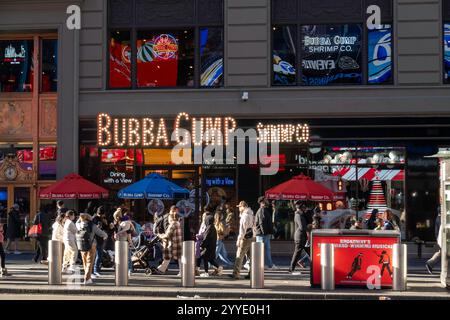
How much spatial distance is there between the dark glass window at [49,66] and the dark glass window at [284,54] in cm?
729

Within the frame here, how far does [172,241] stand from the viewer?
17.6 m

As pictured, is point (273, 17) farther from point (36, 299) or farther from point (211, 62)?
point (36, 299)

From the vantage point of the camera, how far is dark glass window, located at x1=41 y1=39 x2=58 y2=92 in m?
25.1

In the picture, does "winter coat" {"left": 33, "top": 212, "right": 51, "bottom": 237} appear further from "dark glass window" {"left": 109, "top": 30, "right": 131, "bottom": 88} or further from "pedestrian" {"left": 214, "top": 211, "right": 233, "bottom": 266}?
"dark glass window" {"left": 109, "top": 30, "right": 131, "bottom": 88}

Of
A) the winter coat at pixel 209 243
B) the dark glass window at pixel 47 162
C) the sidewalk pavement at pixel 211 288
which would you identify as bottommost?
the sidewalk pavement at pixel 211 288

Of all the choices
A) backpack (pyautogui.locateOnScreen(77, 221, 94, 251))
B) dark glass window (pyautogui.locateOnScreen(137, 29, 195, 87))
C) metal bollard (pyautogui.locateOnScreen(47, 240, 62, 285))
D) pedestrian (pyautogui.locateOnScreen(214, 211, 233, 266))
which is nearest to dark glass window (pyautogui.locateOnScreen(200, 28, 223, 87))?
dark glass window (pyautogui.locateOnScreen(137, 29, 195, 87))

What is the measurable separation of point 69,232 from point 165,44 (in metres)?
9.30

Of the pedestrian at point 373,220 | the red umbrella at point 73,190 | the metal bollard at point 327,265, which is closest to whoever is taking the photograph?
the metal bollard at point 327,265

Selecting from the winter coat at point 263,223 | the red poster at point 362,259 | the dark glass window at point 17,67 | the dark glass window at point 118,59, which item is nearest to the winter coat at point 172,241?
the winter coat at point 263,223

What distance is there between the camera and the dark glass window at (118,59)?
2445 cm

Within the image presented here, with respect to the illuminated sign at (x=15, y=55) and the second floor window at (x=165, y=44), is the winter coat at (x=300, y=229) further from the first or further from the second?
the illuminated sign at (x=15, y=55)

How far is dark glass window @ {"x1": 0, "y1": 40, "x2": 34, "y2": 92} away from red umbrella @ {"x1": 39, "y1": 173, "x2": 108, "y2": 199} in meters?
4.83

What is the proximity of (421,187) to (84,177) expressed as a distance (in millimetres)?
10594

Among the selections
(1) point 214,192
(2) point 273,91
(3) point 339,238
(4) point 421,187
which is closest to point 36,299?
(3) point 339,238
